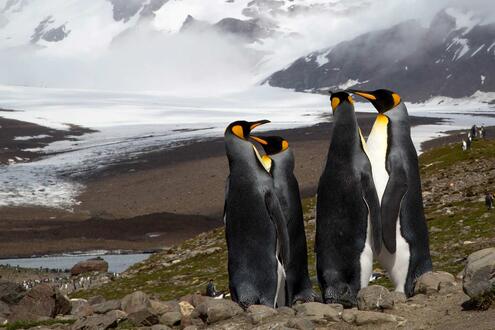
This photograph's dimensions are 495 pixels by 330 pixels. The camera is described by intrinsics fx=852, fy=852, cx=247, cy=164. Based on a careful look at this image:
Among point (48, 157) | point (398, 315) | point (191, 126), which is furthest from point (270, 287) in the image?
point (191, 126)

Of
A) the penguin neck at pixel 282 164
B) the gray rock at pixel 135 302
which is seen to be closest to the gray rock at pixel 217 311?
the gray rock at pixel 135 302

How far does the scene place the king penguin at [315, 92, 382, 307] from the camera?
34.1ft

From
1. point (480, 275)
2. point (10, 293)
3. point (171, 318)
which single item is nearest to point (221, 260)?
point (10, 293)

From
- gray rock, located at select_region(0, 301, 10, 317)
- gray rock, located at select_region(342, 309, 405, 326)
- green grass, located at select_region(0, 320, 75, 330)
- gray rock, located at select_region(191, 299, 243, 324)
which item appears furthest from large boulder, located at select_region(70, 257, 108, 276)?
gray rock, located at select_region(342, 309, 405, 326)

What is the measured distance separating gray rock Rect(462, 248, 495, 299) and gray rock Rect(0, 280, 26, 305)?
8.62 m

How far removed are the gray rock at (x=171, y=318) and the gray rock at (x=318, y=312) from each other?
4.82ft

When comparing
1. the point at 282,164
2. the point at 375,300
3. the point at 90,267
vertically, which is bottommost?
the point at 90,267

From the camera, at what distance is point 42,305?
13156 millimetres

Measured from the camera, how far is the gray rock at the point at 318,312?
28.5ft

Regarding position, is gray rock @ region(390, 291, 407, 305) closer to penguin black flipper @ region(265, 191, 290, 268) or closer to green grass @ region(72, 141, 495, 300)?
penguin black flipper @ region(265, 191, 290, 268)

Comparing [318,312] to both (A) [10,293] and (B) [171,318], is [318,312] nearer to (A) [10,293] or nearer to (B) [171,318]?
(B) [171,318]

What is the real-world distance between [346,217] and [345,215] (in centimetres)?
3

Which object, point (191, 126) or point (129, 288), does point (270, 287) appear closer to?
point (129, 288)

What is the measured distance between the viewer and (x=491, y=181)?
28000mm
